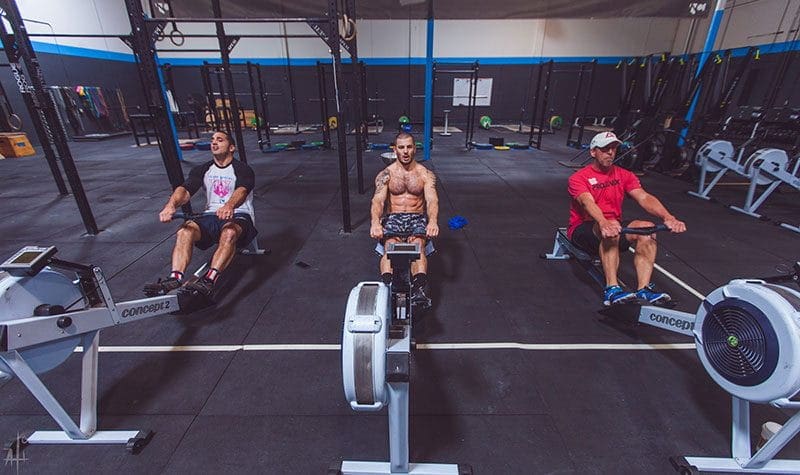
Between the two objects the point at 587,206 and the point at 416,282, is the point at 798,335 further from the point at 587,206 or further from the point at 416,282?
the point at 416,282

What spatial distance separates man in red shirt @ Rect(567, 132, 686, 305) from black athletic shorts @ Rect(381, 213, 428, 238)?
1.19 metres

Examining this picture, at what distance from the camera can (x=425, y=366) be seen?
7.07 feet

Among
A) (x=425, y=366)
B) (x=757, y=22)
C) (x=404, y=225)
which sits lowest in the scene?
(x=425, y=366)

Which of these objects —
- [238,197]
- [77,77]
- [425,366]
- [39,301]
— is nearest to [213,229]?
[238,197]

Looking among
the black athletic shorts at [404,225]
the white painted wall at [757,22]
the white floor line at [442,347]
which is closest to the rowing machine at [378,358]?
the white floor line at [442,347]

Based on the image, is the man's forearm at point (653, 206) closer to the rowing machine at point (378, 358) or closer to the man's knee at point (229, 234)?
the rowing machine at point (378, 358)

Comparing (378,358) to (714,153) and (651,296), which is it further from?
(714,153)

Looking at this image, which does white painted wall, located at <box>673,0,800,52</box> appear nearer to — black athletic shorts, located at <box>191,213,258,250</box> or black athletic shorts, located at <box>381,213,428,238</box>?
black athletic shorts, located at <box>381,213,428,238</box>

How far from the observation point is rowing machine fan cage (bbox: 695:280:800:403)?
122 centimetres

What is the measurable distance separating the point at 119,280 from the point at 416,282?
8.76 ft

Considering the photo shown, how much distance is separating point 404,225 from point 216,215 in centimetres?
146

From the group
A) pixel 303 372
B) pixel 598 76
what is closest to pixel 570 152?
pixel 598 76

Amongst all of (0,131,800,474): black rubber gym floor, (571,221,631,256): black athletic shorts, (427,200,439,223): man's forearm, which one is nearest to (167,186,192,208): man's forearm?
(0,131,800,474): black rubber gym floor

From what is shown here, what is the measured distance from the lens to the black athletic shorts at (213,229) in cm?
292
